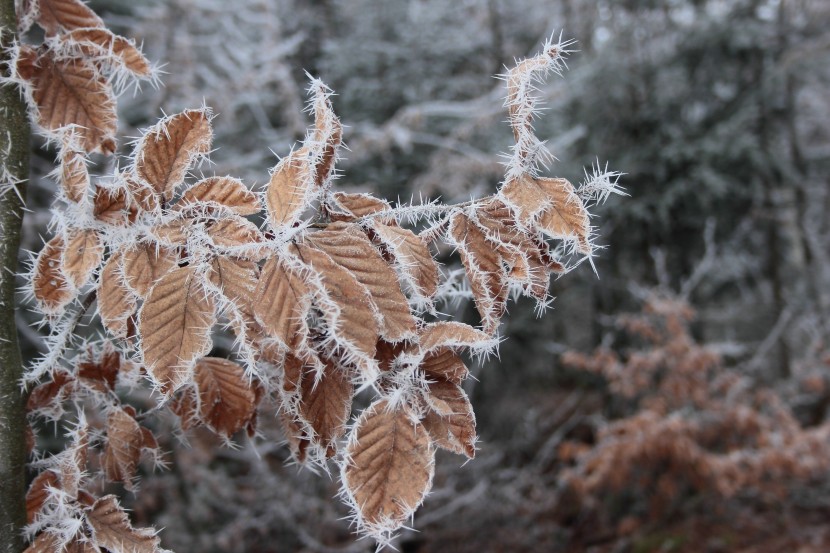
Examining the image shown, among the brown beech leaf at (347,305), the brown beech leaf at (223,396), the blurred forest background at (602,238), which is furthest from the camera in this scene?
the blurred forest background at (602,238)

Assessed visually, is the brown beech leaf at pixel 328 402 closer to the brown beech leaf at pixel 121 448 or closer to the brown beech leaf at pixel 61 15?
the brown beech leaf at pixel 121 448

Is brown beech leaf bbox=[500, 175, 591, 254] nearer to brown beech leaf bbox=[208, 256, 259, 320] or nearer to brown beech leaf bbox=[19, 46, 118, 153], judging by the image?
brown beech leaf bbox=[208, 256, 259, 320]

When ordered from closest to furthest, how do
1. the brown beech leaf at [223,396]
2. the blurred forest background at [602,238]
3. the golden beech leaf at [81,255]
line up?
the golden beech leaf at [81,255], the brown beech leaf at [223,396], the blurred forest background at [602,238]

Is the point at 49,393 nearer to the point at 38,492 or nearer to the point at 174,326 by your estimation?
the point at 38,492

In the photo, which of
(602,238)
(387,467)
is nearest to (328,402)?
(387,467)

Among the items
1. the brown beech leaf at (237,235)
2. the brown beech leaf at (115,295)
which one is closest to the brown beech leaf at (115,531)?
the brown beech leaf at (115,295)

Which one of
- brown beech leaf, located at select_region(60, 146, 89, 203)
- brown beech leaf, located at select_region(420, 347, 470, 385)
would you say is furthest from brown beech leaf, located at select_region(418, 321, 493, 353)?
brown beech leaf, located at select_region(60, 146, 89, 203)
